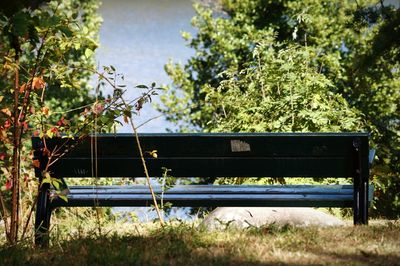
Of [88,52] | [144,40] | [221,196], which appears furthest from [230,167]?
[144,40]

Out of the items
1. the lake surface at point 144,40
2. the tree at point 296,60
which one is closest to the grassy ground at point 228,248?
the tree at point 296,60

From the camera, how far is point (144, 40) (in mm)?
33688

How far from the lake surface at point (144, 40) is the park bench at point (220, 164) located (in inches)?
599

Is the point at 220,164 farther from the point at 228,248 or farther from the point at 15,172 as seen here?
the point at 15,172

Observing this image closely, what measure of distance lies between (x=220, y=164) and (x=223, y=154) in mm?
69

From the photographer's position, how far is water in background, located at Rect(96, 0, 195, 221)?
85.2ft

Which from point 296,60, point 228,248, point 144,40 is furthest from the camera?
point 144,40

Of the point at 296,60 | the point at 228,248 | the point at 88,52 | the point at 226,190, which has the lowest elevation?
the point at 228,248

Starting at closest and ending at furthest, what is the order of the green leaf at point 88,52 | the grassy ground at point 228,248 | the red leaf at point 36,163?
the grassy ground at point 228,248, the green leaf at point 88,52, the red leaf at point 36,163

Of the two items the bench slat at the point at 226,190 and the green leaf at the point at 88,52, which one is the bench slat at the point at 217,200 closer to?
the bench slat at the point at 226,190

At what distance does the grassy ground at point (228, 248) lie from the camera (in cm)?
346

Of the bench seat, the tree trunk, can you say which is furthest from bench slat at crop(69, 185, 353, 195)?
the tree trunk

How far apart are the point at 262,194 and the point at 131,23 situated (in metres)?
35.1

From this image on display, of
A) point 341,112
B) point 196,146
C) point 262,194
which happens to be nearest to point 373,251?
point 262,194
